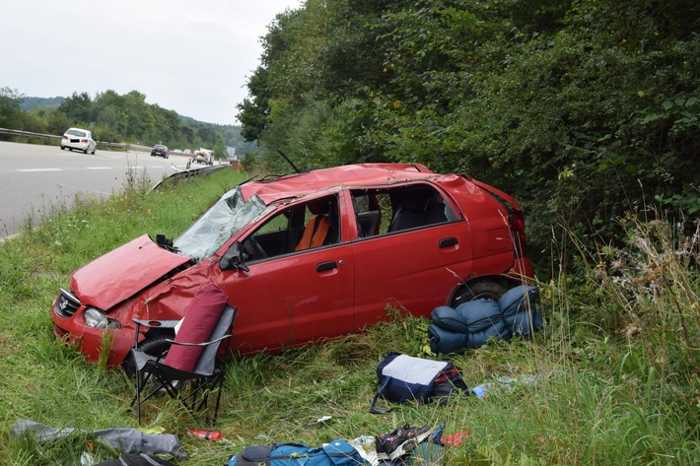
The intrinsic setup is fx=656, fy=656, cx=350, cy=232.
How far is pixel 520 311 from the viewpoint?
526 cm

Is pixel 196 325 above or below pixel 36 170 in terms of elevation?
below

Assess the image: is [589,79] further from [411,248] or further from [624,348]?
[624,348]

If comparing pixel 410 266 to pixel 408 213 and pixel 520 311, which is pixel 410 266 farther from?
pixel 520 311

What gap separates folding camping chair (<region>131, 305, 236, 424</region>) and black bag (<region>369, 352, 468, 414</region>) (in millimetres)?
1120

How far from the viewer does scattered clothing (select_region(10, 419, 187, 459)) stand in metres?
3.70

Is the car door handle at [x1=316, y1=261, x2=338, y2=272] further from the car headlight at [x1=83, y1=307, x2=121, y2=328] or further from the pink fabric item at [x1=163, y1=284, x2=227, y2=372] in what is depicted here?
the car headlight at [x1=83, y1=307, x2=121, y2=328]

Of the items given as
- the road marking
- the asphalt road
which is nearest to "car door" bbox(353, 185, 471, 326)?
the asphalt road

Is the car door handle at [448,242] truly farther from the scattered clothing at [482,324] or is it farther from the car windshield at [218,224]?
the car windshield at [218,224]

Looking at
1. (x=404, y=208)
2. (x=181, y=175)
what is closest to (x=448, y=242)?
(x=404, y=208)

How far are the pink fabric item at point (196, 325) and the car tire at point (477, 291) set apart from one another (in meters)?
2.21

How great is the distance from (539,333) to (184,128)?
191 meters

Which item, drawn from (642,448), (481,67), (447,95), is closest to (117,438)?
(642,448)

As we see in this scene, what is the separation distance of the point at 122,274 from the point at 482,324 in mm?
2952

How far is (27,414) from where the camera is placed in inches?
164
